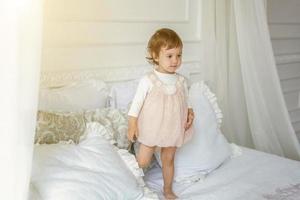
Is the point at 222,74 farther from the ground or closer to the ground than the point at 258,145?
farther from the ground

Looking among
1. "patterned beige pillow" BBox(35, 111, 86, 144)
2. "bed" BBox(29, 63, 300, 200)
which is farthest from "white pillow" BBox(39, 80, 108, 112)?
"patterned beige pillow" BBox(35, 111, 86, 144)

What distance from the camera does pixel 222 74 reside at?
2488 millimetres

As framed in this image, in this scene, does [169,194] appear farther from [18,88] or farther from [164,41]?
[18,88]

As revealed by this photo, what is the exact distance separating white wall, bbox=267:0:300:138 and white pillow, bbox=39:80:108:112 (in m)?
1.56

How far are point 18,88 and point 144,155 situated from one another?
2.91 ft

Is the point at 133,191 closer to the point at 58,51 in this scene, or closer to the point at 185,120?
the point at 185,120

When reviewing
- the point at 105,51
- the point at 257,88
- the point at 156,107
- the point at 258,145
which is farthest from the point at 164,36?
the point at 258,145

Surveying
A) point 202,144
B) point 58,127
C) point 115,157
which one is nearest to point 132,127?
point 115,157

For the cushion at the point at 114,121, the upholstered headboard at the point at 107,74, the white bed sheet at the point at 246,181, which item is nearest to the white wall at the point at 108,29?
the upholstered headboard at the point at 107,74

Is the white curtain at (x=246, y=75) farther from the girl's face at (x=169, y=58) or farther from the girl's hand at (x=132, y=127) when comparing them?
the girl's hand at (x=132, y=127)

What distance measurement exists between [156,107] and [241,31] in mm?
805

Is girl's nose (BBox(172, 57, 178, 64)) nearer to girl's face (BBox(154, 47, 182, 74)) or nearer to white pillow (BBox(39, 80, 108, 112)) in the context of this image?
girl's face (BBox(154, 47, 182, 74))

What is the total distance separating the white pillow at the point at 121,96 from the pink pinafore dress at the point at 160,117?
0.27 m

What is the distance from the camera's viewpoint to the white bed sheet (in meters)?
1.80
